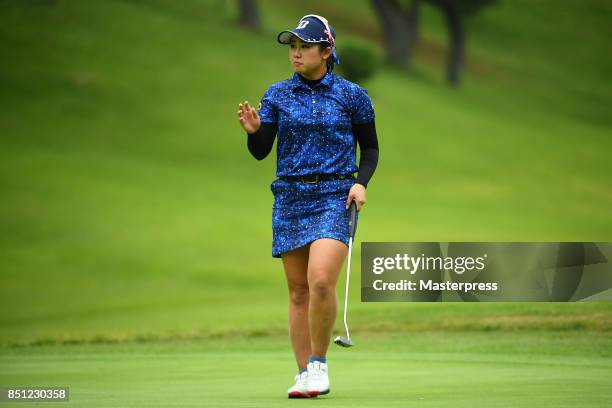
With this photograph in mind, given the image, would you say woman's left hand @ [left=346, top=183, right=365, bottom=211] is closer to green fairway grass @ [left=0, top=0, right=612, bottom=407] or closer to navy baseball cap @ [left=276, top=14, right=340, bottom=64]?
navy baseball cap @ [left=276, top=14, right=340, bottom=64]

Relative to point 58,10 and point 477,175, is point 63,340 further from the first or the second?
point 58,10

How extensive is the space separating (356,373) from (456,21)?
48109 mm

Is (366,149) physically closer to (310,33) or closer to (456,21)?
(310,33)

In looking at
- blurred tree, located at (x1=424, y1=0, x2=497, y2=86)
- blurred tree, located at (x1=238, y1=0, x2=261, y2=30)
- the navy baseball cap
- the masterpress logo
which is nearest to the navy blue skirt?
the navy baseball cap

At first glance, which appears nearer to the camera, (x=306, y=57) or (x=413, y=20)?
(x=306, y=57)

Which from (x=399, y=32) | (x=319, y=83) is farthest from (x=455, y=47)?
(x=319, y=83)

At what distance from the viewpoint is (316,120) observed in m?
6.48

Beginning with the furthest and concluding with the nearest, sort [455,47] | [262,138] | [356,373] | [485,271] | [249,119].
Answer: [455,47]
[485,271]
[356,373]
[262,138]
[249,119]

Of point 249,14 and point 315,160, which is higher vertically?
point 249,14

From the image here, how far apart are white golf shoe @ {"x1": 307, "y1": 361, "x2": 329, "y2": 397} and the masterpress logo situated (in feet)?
18.7

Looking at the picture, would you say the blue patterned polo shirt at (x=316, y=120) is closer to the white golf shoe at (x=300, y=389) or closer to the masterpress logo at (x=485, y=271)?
the white golf shoe at (x=300, y=389)

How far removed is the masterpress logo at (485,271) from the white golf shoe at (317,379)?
5685 mm

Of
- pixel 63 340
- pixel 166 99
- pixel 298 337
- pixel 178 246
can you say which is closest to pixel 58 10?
pixel 166 99

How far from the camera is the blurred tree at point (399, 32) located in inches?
2153
